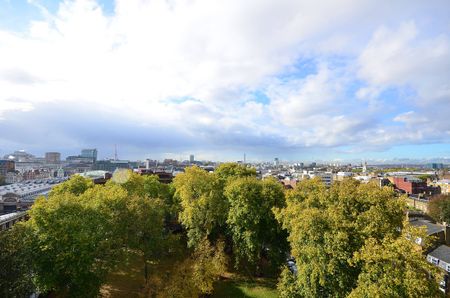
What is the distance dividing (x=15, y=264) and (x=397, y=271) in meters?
20.2

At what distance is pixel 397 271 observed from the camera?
14102 mm

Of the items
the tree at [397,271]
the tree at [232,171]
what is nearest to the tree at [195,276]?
the tree at [397,271]

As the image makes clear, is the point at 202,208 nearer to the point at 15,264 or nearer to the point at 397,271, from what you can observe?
the point at 15,264

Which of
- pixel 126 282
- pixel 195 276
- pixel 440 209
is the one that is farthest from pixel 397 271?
pixel 440 209

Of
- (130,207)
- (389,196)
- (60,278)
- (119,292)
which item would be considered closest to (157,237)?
(130,207)

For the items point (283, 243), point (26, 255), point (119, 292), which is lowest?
A: point (119, 292)

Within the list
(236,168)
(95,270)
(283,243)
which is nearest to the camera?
(95,270)

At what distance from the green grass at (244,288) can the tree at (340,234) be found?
26.1 feet

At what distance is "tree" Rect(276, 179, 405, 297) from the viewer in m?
16.7

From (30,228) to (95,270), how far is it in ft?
16.4

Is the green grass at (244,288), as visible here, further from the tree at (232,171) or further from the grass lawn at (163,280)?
the tree at (232,171)

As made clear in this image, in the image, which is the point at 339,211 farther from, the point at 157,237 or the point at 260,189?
the point at 157,237

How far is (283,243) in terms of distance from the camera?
2820 centimetres

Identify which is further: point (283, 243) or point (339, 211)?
point (283, 243)
